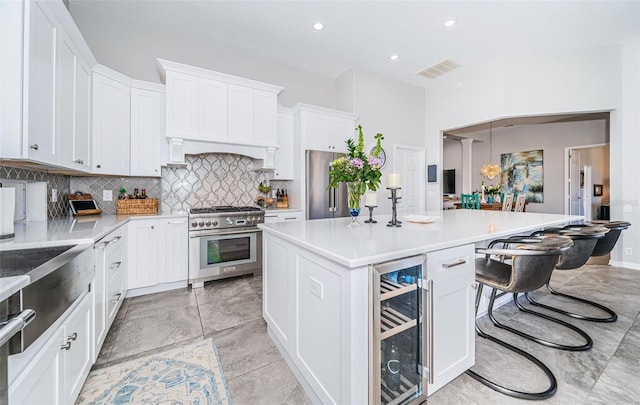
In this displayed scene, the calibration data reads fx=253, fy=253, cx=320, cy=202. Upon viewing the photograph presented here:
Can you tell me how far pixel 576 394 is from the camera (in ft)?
4.80

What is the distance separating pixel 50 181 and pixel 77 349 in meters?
1.97

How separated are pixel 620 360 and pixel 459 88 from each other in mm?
4631

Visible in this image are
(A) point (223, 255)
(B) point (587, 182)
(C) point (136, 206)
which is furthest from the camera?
(B) point (587, 182)

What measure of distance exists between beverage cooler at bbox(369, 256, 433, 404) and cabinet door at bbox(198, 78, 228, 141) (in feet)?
9.48

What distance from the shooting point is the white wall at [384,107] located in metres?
4.59

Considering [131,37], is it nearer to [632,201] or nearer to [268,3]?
[268,3]

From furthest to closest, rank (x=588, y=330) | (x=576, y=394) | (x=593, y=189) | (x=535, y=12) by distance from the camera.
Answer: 1. (x=593, y=189)
2. (x=535, y=12)
3. (x=588, y=330)
4. (x=576, y=394)

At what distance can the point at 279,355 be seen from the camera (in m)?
1.81

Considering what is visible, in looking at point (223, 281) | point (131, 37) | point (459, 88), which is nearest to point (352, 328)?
point (223, 281)

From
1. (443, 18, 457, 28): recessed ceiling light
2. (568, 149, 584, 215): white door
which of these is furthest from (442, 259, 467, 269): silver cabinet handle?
(568, 149, 584, 215): white door

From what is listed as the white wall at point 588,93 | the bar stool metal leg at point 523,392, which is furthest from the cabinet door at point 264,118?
the white wall at point 588,93

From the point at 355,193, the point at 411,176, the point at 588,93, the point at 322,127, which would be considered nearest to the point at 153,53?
the point at 322,127

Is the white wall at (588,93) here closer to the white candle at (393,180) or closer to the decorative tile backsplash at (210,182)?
the white candle at (393,180)

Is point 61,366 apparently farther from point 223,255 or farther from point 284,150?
point 284,150
